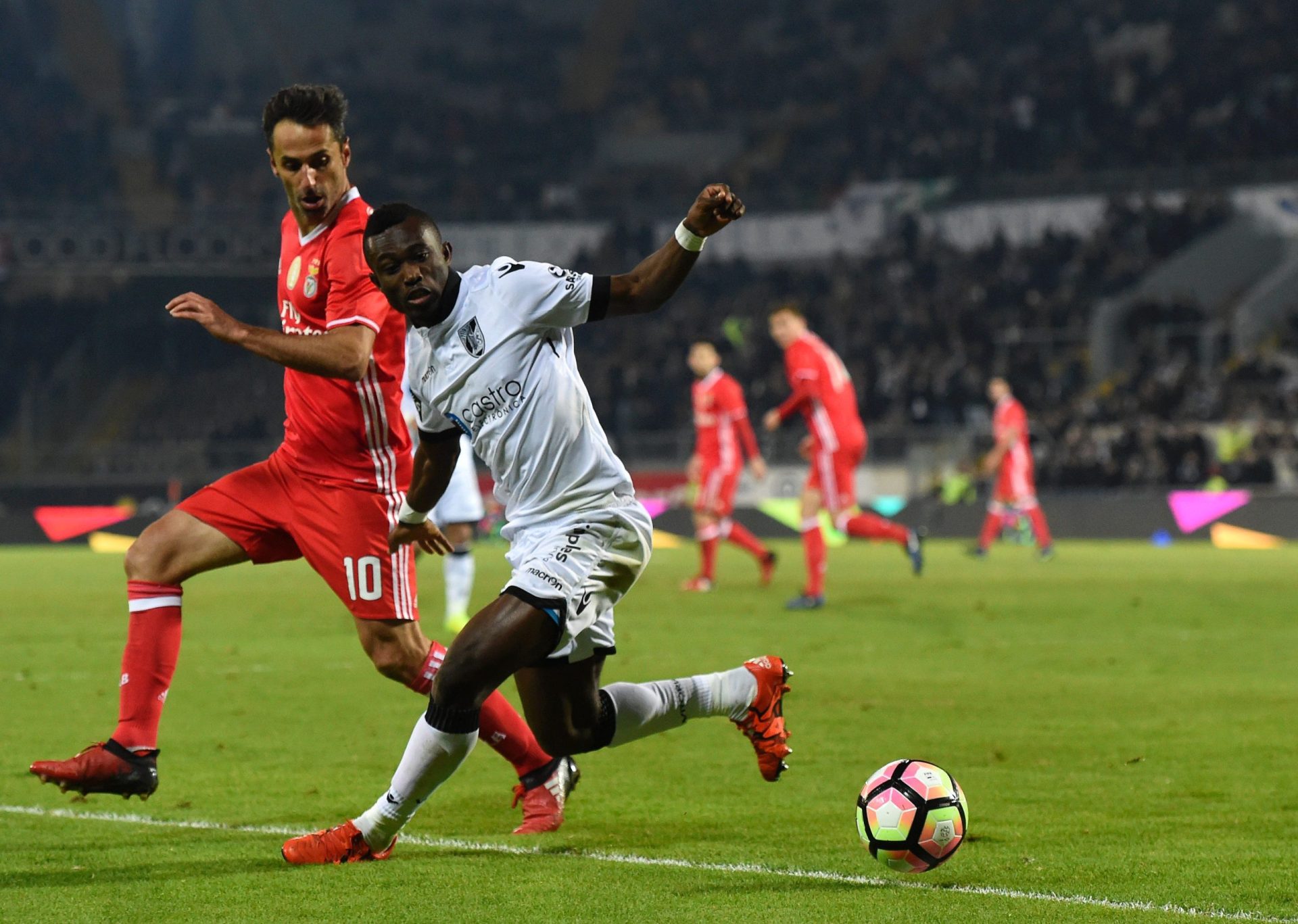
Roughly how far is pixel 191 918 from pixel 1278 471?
25.4 metres

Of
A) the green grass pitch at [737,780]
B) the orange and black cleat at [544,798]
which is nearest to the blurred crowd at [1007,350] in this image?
the green grass pitch at [737,780]

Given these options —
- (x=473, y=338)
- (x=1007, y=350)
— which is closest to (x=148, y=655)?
(x=473, y=338)

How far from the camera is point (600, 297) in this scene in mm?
4945

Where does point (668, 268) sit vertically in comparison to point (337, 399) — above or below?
above

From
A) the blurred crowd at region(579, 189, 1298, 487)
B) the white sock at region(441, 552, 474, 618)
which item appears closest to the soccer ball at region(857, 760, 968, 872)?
the white sock at region(441, 552, 474, 618)

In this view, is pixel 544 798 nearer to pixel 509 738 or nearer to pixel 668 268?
pixel 509 738

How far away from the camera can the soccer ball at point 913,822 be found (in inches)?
188

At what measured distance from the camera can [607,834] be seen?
548 centimetres

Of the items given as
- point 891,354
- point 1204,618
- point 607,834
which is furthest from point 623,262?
point 607,834

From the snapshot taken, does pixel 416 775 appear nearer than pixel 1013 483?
Yes

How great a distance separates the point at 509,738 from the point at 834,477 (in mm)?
9443

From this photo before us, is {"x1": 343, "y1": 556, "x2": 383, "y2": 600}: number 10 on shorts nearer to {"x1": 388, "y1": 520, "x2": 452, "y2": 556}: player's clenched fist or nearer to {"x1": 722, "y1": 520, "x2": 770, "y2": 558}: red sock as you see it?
{"x1": 388, "y1": 520, "x2": 452, "y2": 556}: player's clenched fist

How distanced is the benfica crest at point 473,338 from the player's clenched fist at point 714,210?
682 millimetres

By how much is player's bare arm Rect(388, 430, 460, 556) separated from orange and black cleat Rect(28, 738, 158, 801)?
1027 mm
